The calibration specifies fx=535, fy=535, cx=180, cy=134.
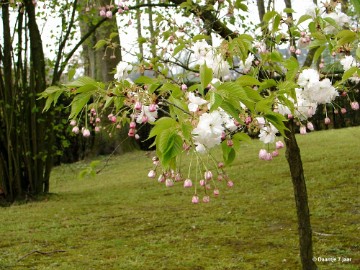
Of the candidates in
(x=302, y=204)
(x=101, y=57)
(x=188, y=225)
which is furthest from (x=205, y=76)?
(x=101, y=57)

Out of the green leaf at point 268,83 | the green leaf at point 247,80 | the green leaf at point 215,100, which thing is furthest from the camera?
the green leaf at point 268,83

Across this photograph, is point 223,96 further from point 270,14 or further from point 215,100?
point 270,14

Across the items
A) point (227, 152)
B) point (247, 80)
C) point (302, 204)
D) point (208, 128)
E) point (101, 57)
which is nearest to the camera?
point (208, 128)

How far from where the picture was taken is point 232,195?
20.9 feet

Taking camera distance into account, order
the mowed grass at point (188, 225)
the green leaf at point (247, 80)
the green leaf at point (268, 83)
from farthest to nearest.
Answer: the mowed grass at point (188, 225)
the green leaf at point (268, 83)
the green leaf at point (247, 80)

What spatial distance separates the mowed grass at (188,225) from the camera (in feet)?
12.3

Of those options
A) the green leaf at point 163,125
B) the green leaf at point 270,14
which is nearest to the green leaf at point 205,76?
the green leaf at point 163,125

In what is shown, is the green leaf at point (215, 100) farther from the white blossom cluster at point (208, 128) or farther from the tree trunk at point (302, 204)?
the tree trunk at point (302, 204)

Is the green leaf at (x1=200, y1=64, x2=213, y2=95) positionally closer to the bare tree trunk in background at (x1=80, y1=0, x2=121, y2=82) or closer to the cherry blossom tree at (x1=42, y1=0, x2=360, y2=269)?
the cherry blossom tree at (x1=42, y1=0, x2=360, y2=269)

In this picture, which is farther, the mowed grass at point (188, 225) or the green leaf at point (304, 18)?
the mowed grass at point (188, 225)

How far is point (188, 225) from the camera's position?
486cm

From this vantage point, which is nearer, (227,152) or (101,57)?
(227,152)

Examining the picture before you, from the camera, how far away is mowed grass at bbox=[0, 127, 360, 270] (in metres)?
3.73

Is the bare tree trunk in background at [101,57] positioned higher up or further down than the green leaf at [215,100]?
higher up
